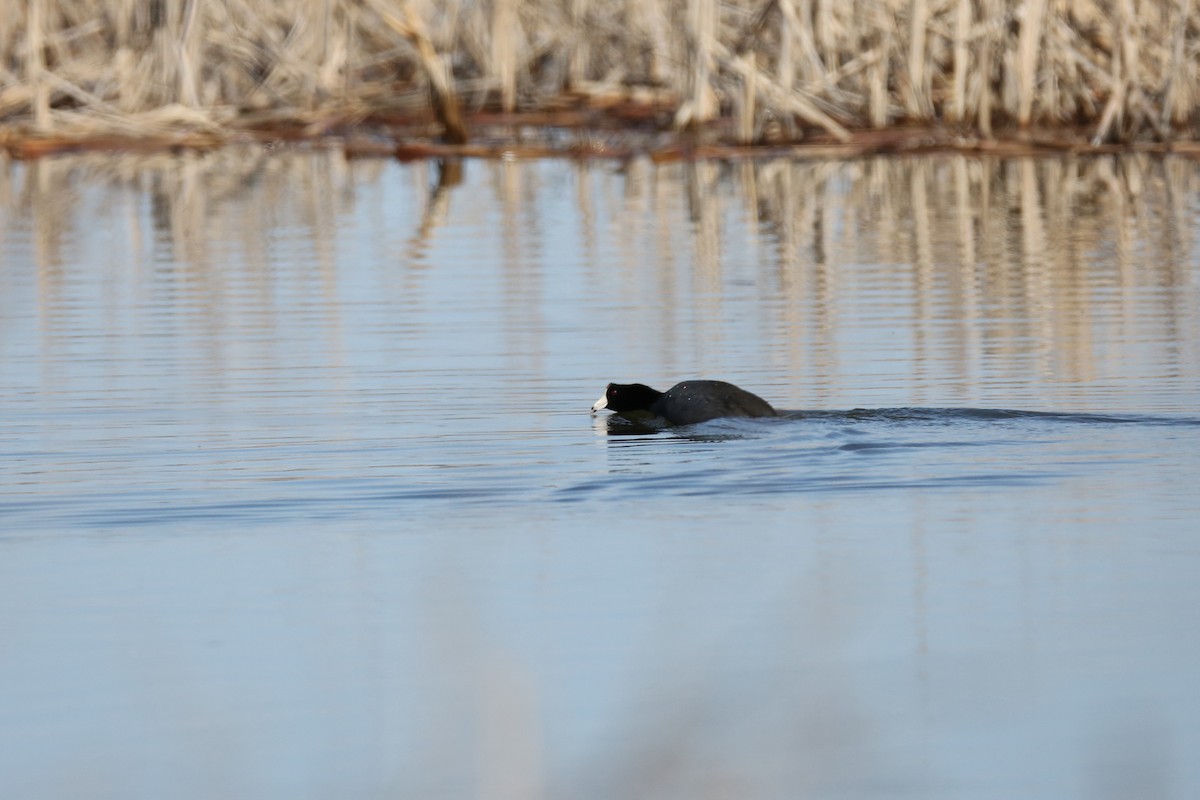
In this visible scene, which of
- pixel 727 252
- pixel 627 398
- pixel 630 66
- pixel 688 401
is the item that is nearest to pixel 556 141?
pixel 630 66

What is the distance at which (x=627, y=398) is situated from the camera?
29.8ft

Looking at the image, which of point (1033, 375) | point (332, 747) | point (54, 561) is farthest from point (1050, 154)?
point (332, 747)

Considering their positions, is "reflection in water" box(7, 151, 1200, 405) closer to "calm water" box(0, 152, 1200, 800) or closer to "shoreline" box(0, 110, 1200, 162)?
"calm water" box(0, 152, 1200, 800)

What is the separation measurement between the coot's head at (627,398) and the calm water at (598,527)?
293 mm

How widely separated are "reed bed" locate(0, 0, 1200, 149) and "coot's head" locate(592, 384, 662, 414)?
45.4ft

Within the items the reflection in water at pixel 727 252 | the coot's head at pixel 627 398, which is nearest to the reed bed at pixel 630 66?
the reflection in water at pixel 727 252

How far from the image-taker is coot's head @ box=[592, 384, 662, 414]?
9.06 meters

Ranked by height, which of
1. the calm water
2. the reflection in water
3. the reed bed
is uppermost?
the reed bed

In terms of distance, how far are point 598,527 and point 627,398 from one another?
237cm

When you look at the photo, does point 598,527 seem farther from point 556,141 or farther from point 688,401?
point 556,141

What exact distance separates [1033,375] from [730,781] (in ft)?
19.6

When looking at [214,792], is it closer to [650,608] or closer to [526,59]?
[650,608]

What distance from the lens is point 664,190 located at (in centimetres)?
2072

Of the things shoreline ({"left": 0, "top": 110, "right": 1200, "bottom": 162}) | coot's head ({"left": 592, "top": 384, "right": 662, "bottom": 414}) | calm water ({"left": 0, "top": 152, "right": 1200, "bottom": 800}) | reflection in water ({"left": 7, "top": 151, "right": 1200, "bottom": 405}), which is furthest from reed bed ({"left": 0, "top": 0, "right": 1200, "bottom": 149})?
coot's head ({"left": 592, "top": 384, "right": 662, "bottom": 414})
